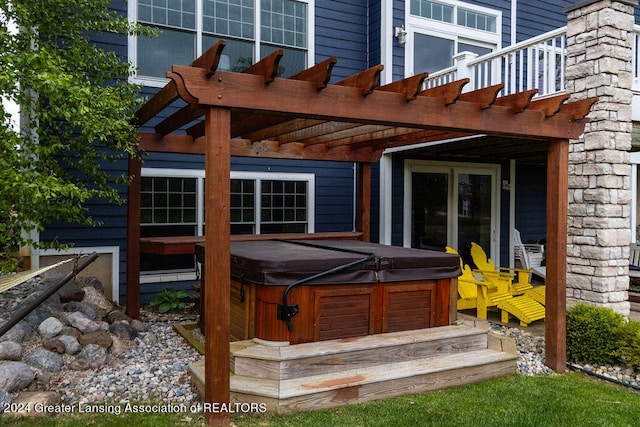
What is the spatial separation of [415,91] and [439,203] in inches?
209

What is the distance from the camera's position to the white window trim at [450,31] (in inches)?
310

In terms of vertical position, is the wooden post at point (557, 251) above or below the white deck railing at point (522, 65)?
below

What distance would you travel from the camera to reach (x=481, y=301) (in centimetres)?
603

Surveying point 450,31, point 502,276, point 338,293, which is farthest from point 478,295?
point 450,31

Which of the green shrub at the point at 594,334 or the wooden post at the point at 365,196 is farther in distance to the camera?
the wooden post at the point at 365,196

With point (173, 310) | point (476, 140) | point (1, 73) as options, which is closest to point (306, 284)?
point (1, 73)

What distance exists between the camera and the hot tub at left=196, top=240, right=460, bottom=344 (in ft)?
12.7

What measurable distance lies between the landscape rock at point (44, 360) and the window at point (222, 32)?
12.6ft

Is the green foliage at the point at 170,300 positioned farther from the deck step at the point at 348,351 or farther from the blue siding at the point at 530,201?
the blue siding at the point at 530,201

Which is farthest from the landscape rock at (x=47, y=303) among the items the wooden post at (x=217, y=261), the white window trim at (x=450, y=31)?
the white window trim at (x=450, y=31)

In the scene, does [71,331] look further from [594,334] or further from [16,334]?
[594,334]

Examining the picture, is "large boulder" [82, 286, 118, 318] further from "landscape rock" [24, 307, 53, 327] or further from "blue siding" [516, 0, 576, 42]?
"blue siding" [516, 0, 576, 42]

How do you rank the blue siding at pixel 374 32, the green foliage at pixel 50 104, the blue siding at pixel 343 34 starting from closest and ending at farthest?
the green foliage at pixel 50 104, the blue siding at pixel 343 34, the blue siding at pixel 374 32

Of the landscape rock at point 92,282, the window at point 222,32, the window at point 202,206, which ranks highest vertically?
the window at point 222,32
